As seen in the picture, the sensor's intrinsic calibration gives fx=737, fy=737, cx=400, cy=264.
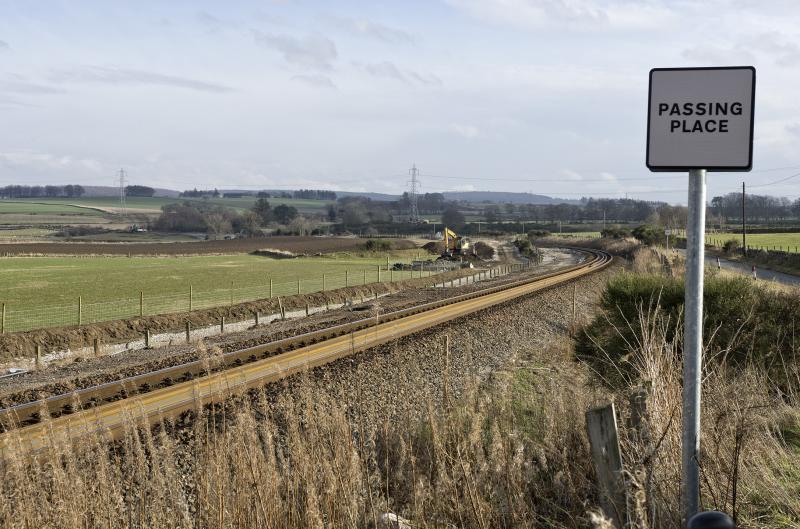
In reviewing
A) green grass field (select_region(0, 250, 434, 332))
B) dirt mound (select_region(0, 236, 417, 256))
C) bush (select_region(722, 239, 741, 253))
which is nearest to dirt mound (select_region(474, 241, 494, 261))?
dirt mound (select_region(0, 236, 417, 256))

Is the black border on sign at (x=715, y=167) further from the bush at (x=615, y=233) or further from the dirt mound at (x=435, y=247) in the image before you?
the bush at (x=615, y=233)

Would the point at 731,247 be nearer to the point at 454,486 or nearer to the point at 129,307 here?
the point at 129,307

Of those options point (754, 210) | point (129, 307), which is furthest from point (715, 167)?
point (754, 210)

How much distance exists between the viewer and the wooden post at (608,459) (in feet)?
13.8

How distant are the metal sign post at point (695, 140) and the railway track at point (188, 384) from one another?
3.43 m

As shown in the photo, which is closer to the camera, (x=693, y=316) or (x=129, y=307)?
(x=693, y=316)

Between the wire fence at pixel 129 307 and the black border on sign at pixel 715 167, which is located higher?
the black border on sign at pixel 715 167

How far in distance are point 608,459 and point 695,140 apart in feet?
6.11

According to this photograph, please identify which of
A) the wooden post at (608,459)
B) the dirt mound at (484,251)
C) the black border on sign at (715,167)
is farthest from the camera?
the dirt mound at (484,251)

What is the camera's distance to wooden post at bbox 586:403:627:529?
4195 mm

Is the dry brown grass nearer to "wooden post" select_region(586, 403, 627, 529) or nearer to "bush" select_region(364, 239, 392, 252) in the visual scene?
"wooden post" select_region(586, 403, 627, 529)

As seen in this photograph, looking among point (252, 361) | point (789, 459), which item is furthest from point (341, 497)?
point (252, 361)

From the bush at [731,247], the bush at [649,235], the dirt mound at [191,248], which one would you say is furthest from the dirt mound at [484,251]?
the bush at [731,247]

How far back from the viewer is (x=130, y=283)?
1989 inches
